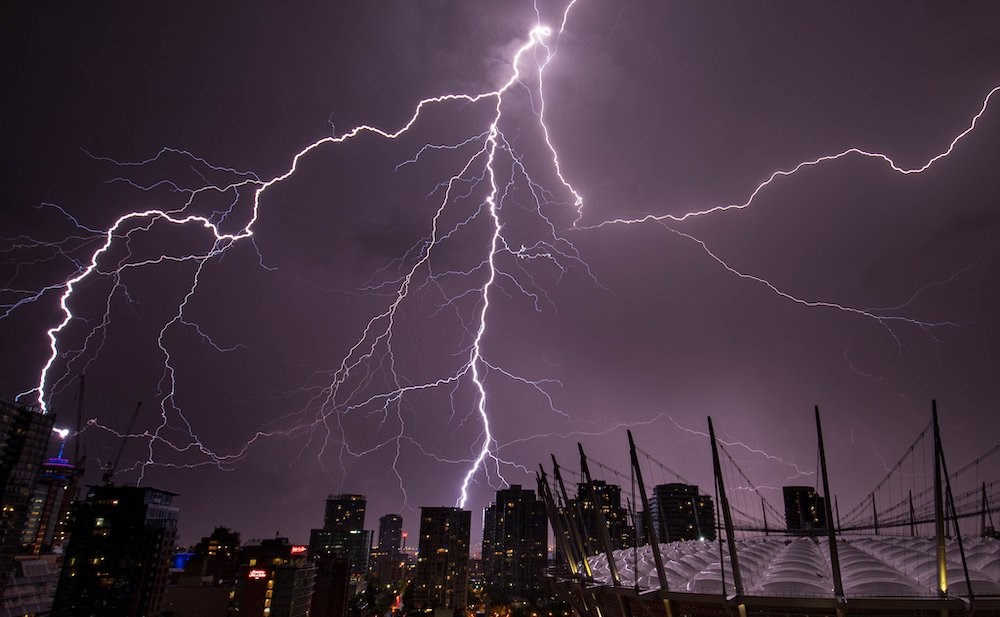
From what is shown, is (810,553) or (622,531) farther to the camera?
(622,531)

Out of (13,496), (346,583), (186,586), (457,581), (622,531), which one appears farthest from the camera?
(622,531)

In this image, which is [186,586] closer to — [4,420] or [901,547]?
[4,420]

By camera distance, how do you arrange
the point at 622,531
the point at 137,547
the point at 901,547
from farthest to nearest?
1. the point at 622,531
2. the point at 137,547
3. the point at 901,547

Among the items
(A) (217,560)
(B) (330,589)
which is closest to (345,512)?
(A) (217,560)

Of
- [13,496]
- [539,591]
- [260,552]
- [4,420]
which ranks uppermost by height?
[4,420]

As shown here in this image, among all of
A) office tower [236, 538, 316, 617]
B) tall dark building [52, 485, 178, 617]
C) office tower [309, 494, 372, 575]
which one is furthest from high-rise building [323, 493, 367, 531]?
tall dark building [52, 485, 178, 617]

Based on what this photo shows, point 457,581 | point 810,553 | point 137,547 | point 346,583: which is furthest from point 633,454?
point 457,581

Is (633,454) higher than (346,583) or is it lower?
higher

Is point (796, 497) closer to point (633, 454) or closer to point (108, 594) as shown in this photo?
point (633, 454)
